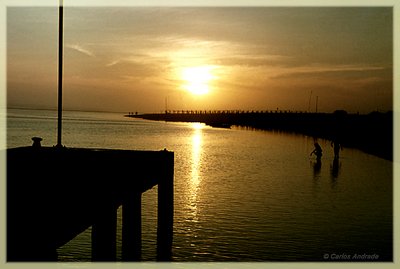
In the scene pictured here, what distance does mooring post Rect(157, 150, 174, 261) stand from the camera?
14959 mm

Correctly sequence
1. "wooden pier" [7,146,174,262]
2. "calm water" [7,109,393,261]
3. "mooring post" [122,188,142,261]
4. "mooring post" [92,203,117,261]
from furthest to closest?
"calm water" [7,109,393,261], "mooring post" [122,188,142,261], "mooring post" [92,203,117,261], "wooden pier" [7,146,174,262]

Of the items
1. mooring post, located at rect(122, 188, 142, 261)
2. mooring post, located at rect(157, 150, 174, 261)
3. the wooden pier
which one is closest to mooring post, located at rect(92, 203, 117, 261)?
the wooden pier

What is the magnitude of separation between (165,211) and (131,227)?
2.96 m

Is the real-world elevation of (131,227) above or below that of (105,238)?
below

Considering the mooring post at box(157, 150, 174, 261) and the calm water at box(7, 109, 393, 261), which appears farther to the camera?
the calm water at box(7, 109, 393, 261)

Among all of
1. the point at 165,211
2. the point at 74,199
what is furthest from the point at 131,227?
the point at 74,199

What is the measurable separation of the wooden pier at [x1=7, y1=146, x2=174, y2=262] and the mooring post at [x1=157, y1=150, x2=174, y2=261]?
4.6 inches

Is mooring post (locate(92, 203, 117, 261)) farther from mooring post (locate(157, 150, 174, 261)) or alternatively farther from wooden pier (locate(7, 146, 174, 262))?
mooring post (locate(157, 150, 174, 261))

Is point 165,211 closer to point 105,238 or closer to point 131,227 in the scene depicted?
point 131,227

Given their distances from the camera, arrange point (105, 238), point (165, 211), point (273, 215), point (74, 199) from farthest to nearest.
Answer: point (273, 215)
point (165, 211)
point (105, 238)
point (74, 199)

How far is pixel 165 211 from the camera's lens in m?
15.5

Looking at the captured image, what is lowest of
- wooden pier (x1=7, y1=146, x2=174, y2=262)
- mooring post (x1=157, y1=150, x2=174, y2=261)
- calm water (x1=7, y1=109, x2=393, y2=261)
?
calm water (x1=7, y1=109, x2=393, y2=261)

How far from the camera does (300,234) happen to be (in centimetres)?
1808

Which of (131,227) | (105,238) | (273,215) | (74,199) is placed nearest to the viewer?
(74,199)
